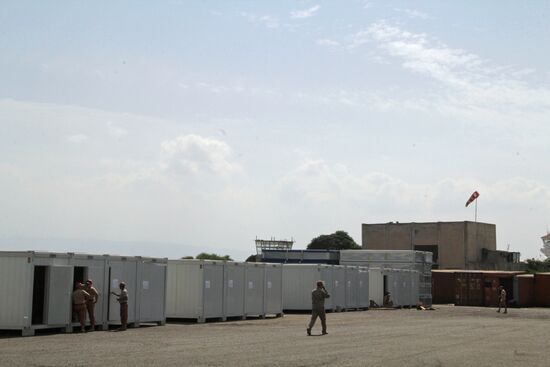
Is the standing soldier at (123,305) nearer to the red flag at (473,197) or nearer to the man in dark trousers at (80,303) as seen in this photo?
the man in dark trousers at (80,303)

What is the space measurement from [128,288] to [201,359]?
9934 millimetres

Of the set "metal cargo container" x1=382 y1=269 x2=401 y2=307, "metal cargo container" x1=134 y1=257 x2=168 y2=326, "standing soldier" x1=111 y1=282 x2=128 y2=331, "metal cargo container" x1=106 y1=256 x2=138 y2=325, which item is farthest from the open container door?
"metal cargo container" x1=382 y1=269 x2=401 y2=307

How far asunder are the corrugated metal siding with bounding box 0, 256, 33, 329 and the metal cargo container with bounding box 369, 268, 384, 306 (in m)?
27.3

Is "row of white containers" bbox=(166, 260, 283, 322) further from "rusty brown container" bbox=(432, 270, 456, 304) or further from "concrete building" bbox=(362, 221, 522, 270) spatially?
"concrete building" bbox=(362, 221, 522, 270)

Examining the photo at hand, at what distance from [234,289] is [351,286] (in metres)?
12.6

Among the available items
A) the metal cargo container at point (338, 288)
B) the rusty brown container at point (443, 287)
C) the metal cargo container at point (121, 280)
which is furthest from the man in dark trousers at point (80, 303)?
the rusty brown container at point (443, 287)

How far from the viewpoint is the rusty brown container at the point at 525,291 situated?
2189 inches

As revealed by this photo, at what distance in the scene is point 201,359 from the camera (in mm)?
→ 15805

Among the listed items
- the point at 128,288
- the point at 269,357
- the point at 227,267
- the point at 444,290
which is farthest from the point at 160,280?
the point at 444,290

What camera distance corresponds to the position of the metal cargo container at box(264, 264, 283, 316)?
108 ft

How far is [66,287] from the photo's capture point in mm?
22766

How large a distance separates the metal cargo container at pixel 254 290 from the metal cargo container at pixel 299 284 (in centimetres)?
533

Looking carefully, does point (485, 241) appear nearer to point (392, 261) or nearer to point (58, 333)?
point (392, 261)

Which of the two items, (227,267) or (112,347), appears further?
(227,267)
